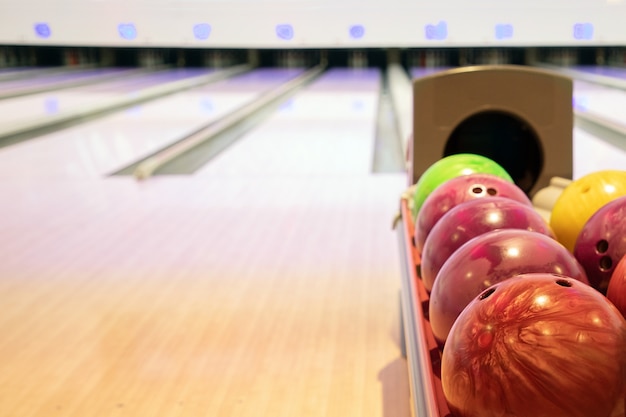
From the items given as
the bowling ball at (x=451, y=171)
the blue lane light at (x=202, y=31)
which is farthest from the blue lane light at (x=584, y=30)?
the bowling ball at (x=451, y=171)

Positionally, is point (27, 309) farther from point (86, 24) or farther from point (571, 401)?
point (86, 24)

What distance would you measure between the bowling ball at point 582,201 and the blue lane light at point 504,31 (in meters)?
5.73

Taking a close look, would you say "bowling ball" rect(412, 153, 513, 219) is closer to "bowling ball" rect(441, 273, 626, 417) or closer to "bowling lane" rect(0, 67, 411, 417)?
"bowling lane" rect(0, 67, 411, 417)

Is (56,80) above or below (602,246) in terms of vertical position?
above

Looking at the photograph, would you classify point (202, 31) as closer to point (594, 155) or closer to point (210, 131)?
point (210, 131)

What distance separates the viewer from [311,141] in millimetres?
3949

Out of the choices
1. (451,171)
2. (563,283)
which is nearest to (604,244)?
(563,283)

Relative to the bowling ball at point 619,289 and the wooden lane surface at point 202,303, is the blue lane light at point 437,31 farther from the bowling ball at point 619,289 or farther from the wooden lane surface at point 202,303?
the bowling ball at point 619,289

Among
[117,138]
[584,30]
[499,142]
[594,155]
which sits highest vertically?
[584,30]

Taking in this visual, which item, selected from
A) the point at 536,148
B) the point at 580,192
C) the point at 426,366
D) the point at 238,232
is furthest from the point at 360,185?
the point at 426,366

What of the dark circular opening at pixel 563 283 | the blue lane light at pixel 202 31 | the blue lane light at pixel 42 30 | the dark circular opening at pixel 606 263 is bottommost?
the dark circular opening at pixel 606 263

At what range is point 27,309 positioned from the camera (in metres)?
1.83

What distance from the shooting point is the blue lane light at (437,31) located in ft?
22.7

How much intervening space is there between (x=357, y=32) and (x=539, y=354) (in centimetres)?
677
